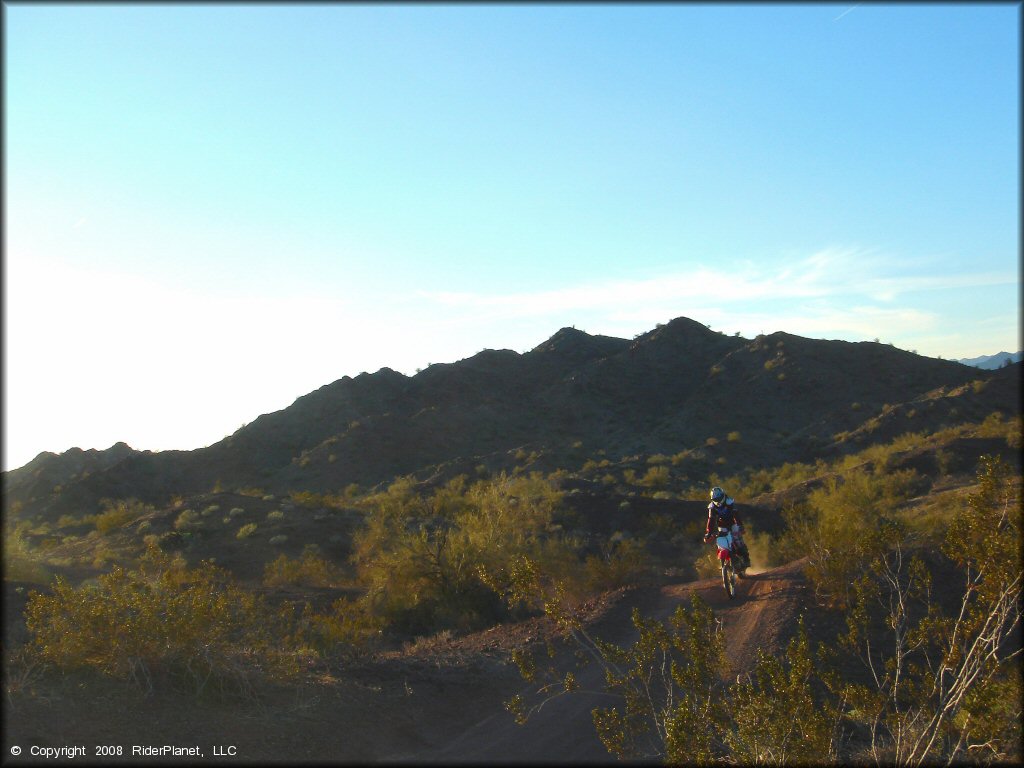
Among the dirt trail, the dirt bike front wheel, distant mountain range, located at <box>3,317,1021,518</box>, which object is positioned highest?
distant mountain range, located at <box>3,317,1021,518</box>

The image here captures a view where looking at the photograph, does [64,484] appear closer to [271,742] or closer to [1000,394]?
[271,742]

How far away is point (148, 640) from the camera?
8.95 metres

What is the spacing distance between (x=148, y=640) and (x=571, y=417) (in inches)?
2032

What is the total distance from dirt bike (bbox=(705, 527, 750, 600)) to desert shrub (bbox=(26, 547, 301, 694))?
7.93 meters

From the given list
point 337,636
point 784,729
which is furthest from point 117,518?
point 784,729

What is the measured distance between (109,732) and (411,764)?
2.98 m

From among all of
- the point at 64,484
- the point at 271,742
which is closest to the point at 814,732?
the point at 271,742

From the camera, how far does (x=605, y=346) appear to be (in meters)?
75.6

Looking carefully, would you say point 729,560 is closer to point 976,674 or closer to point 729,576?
point 729,576

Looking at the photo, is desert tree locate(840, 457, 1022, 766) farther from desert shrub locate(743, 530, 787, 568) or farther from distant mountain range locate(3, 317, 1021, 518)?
distant mountain range locate(3, 317, 1021, 518)

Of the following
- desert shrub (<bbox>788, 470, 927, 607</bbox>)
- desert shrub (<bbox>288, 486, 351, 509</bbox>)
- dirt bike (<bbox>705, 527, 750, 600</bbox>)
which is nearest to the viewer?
desert shrub (<bbox>788, 470, 927, 607</bbox>)

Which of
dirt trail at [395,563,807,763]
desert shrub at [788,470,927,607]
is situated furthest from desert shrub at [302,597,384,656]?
desert shrub at [788,470,927,607]

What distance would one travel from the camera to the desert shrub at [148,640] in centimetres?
883

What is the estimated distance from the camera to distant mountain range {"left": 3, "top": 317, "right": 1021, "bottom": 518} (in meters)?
46.9
